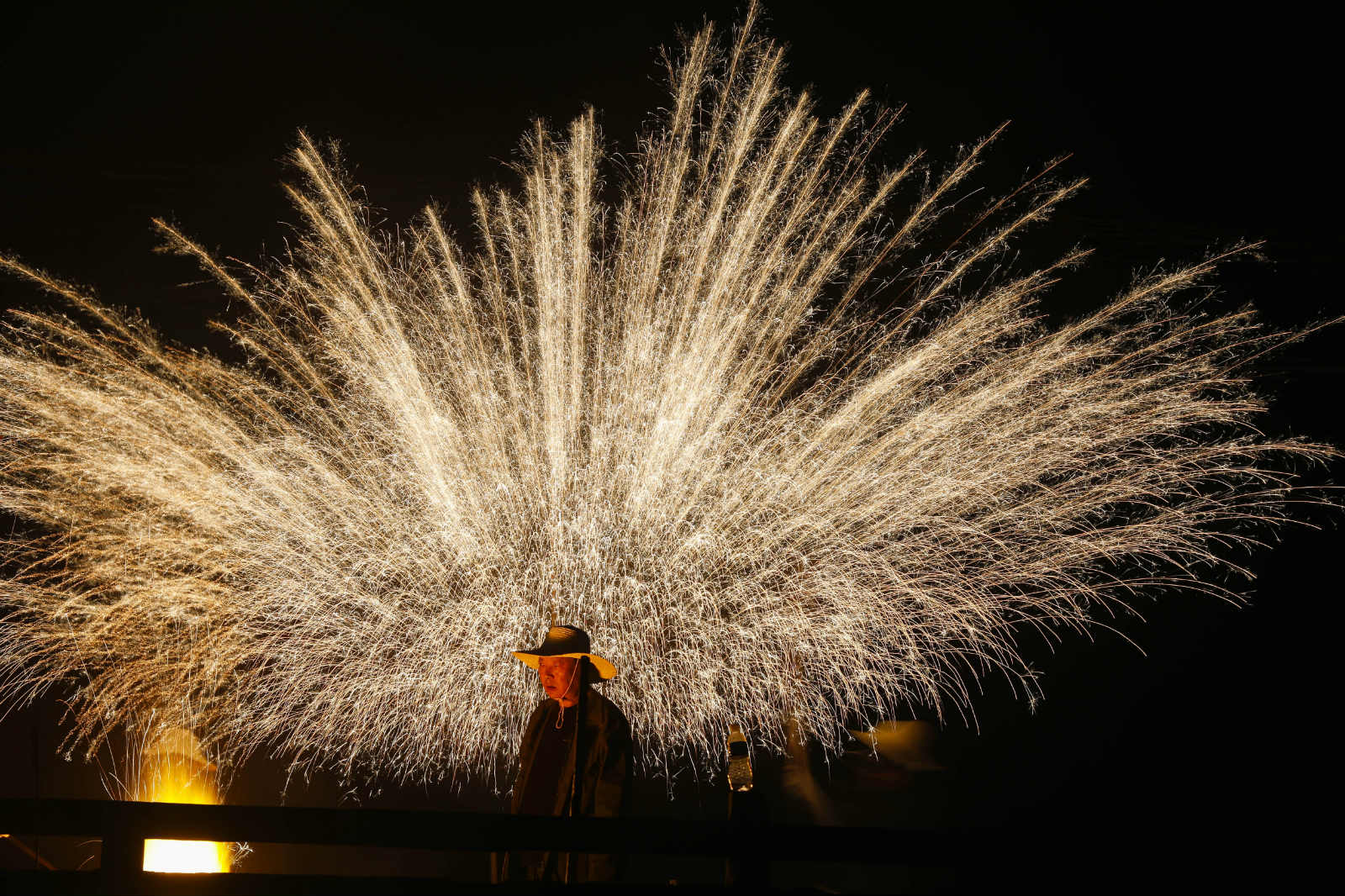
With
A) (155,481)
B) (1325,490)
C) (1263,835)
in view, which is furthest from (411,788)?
(1325,490)

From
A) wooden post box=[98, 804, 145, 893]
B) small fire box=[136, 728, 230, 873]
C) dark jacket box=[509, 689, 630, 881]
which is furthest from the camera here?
small fire box=[136, 728, 230, 873]

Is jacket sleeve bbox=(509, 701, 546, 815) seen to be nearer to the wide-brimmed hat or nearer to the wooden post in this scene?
the wide-brimmed hat

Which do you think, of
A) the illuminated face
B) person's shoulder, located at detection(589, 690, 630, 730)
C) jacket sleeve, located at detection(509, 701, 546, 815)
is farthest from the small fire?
person's shoulder, located at detection(589, 690, 630, 730)

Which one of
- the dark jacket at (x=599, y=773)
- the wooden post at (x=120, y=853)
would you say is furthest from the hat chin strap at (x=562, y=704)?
the wooden post at (x=120, y=853)

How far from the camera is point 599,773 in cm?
308

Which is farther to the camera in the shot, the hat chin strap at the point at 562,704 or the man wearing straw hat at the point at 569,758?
the hat chin strap at the point at 562,704

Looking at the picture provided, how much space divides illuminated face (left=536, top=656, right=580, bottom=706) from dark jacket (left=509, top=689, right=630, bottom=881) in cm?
18

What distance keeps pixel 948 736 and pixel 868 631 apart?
8.53 feet

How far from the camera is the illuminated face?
346cm

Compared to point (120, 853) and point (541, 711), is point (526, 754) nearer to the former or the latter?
point (541, 711)

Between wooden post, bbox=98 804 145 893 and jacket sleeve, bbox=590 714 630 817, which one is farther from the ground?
jacket sleeve, bbox=590 714 630 817

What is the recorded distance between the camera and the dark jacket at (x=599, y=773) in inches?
118

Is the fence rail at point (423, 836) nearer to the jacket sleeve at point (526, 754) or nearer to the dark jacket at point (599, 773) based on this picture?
the dark jacket at point (599, 773)

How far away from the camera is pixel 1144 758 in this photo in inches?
340
